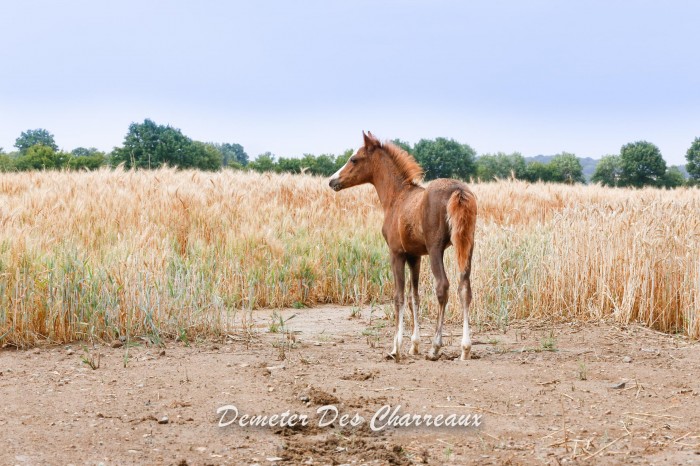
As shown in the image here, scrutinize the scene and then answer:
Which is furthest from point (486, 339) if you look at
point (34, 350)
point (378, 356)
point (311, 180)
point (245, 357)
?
point (311, 180)

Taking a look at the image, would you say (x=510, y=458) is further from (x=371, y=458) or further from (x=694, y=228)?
(x=694, y=228)

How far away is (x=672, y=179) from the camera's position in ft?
250

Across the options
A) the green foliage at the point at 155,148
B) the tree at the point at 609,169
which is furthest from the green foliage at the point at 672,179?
the green foliage at the point at 155,148

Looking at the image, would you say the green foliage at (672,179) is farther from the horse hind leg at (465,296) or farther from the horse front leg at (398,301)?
the horse hind leg at (465,296)

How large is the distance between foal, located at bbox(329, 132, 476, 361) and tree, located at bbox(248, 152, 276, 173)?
6429cm

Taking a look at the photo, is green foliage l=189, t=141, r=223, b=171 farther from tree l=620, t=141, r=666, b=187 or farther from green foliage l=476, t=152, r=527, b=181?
tree l=620, t=141, r=666, b=187

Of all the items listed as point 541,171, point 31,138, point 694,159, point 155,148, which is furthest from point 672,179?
point 31,138

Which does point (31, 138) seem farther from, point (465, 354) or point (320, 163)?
point (465, 354)

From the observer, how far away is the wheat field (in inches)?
308

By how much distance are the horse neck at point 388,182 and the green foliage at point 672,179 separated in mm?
71668

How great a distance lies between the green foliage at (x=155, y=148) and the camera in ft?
170

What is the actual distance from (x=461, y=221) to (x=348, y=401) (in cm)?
194

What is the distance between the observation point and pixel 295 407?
5.56 m

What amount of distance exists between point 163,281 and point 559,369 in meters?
4.25
